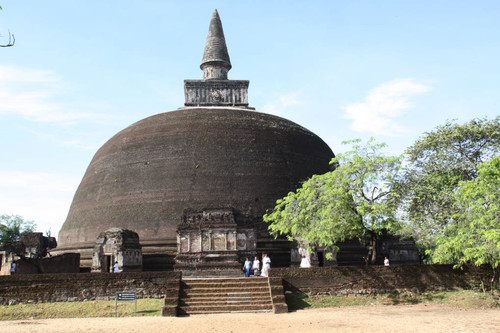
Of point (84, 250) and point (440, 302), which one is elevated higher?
point (84, 250)

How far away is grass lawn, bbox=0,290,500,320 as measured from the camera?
39.7 feet

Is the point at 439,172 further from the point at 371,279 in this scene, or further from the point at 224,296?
the point at 224,296

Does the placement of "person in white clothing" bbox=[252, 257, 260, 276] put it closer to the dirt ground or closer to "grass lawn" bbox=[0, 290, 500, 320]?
"grass lawn" bbox=[0, 290, 500, 320]

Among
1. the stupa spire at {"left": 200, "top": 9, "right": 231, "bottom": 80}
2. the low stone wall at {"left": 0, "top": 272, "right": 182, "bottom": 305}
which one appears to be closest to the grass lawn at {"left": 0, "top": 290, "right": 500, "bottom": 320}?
the low stone wall at {"left": 0, "top": 272, "right": 182, "bottom": 305}

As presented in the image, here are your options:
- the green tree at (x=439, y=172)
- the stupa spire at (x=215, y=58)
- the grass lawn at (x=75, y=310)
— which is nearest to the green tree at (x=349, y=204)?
the green tree at (x=439, y=172)

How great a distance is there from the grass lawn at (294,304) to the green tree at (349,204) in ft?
5.95

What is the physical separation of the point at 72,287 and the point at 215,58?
19.3 m

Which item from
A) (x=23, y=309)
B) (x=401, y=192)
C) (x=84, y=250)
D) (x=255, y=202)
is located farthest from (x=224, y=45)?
(x=23, y=309)

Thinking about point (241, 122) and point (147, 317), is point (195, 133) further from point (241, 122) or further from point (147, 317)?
point (147, 317)

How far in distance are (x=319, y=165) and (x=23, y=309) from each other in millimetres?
14811

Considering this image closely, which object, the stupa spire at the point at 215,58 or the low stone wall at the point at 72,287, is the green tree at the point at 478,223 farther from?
the stupa spire at the point at 215,58

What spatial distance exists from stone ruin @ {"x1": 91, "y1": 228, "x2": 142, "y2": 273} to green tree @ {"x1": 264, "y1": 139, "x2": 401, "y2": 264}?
6691 mm

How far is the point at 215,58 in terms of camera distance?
2914cm

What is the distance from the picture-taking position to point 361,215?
1467 centimetres
